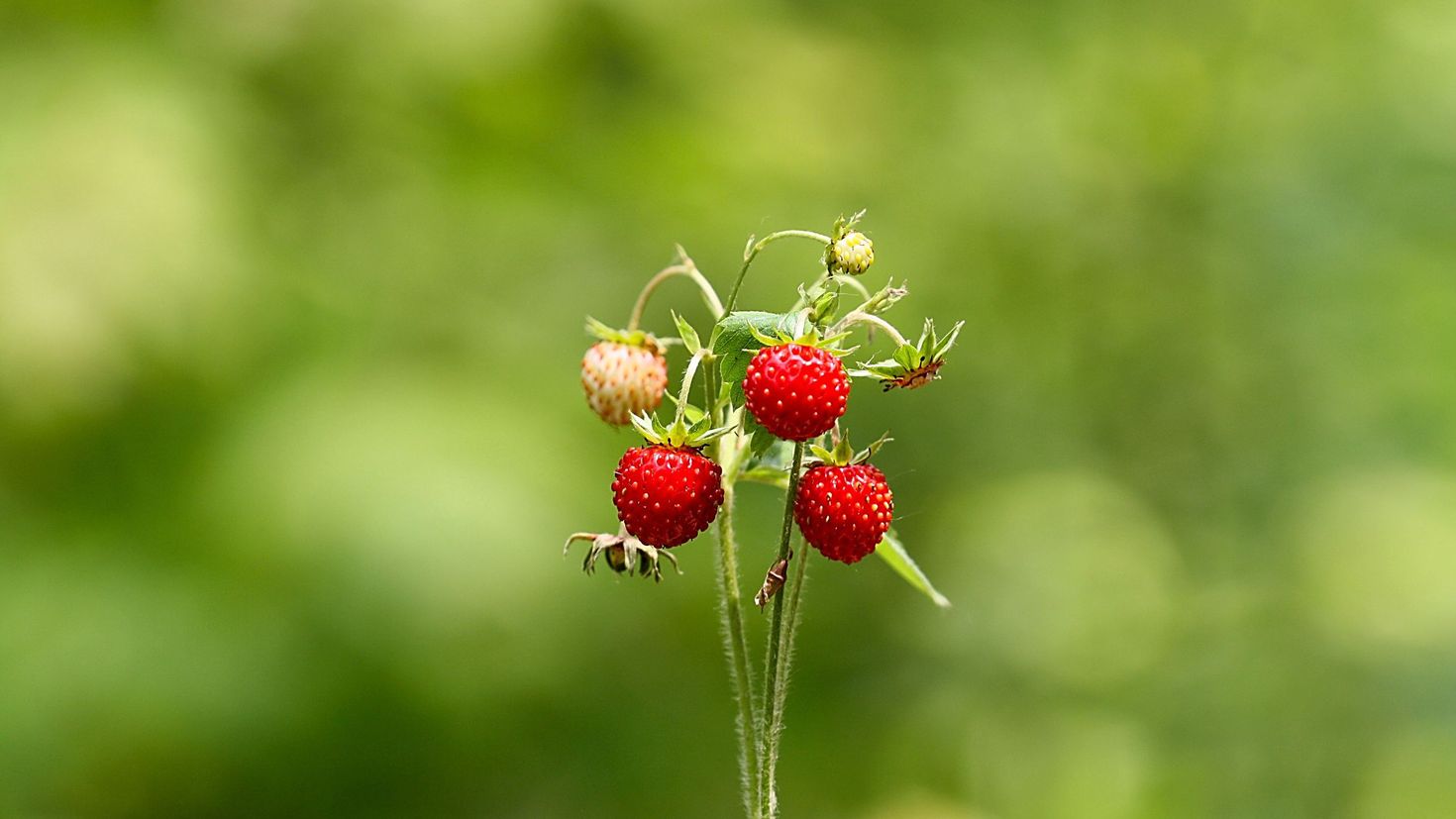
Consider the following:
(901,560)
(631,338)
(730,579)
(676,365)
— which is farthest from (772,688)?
(676,365)

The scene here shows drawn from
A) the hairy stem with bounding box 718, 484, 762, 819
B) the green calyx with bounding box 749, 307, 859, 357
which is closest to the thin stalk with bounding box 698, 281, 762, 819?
the hairy stem with bounding box 718, 484, 762, 819

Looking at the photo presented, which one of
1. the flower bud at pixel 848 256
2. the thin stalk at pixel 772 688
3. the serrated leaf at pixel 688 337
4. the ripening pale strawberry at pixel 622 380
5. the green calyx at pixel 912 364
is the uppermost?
the ripening pale strawberry at pixel 622 380

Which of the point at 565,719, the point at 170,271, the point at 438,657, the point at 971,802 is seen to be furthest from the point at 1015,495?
the point at 170,271

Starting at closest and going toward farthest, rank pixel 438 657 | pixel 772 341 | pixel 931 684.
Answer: pixel 772 341, pixel 438 657, pixel 931 684

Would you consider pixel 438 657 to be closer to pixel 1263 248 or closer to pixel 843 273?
pixel 843 273

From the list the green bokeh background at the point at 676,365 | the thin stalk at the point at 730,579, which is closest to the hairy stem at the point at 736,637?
the thin stalk at the point at 730,579

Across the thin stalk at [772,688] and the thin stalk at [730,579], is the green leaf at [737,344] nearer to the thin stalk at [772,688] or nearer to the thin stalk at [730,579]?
the thin stalk at [730,579]
